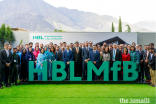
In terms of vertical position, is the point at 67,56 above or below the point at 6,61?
above

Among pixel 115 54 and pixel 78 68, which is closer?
pixel 115 54

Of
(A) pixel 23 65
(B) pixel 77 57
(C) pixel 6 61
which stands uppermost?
(B) pixel 77 57

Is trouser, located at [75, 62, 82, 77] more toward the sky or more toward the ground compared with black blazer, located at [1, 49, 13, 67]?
more toward the ground

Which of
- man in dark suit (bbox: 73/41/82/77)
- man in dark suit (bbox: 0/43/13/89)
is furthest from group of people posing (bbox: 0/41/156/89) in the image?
man in dark suit (bbox: 0/43/13/89)

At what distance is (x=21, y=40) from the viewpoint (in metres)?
16.5

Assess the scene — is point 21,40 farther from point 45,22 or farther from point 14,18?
point 14,18

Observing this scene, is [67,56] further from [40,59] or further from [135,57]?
[135,57]

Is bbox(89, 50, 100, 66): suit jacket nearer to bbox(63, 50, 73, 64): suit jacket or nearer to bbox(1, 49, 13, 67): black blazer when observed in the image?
bbox(63, 50, 73, 64): suit jacket

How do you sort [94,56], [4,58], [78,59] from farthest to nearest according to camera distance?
1. [78,59]
2. [94,56]
3. [4,58]

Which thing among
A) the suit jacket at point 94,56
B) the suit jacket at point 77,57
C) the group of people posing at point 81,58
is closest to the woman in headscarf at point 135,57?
the group of people posing at point 81,58

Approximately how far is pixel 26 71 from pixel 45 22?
628 feet

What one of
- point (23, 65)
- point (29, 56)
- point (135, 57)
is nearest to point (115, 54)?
point (135, 57)

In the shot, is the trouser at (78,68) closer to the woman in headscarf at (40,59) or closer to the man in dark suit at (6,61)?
the woman in headscarf at (40,59)

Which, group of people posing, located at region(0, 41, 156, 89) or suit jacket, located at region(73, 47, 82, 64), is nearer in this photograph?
group of people posing, located at region(0, 41, 156, 89)
